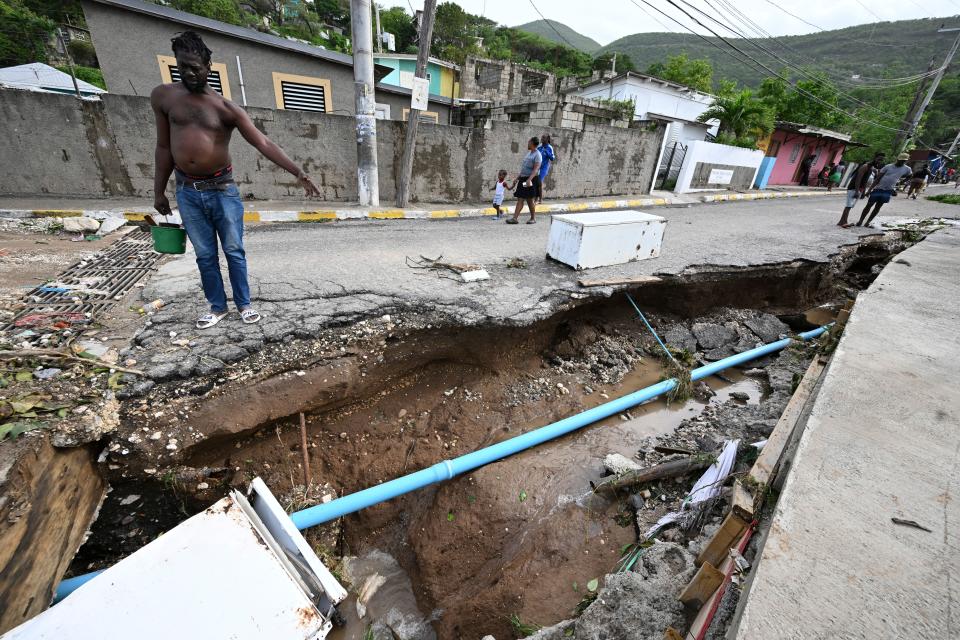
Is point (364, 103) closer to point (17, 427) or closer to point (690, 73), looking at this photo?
point (17, 427)

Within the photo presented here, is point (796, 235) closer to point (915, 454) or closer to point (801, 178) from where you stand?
point (915, 454)

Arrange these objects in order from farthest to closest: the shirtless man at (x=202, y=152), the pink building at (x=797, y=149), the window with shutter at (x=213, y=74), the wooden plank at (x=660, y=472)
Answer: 1. the pink building at (x=797, y=149)
2. the window with shutter at (x=213, y=74)
3. the wooden plank at (x=660, y=472)
4. the shirtless man at (x=202, y=152)

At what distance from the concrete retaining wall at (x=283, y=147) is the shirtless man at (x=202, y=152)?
19.6 feet

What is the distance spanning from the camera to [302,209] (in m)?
7.54

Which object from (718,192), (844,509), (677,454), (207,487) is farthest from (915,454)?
(718,192)

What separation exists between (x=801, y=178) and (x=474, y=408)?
1175 inches

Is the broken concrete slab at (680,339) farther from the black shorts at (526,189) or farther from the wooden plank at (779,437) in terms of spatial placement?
the black shorts at (526,189)

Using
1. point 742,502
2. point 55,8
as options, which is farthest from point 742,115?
point 55,8

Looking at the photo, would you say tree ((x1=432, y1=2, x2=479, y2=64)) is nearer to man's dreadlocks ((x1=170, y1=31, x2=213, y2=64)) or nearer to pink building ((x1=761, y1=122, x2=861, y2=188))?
pink building ((x1=761, y1=122, x2=861, y2=188))

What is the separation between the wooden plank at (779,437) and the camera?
5.97 feet

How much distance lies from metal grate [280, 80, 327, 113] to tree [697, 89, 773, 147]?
1607 cm

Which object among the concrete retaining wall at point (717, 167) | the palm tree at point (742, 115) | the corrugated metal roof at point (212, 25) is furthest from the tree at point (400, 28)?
the concrete retaining wall at point (717, 167)

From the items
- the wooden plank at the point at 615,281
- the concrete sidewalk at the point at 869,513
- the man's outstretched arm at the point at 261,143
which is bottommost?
the wooden plank at the point at 615,281

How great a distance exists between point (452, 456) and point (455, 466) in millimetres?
440
